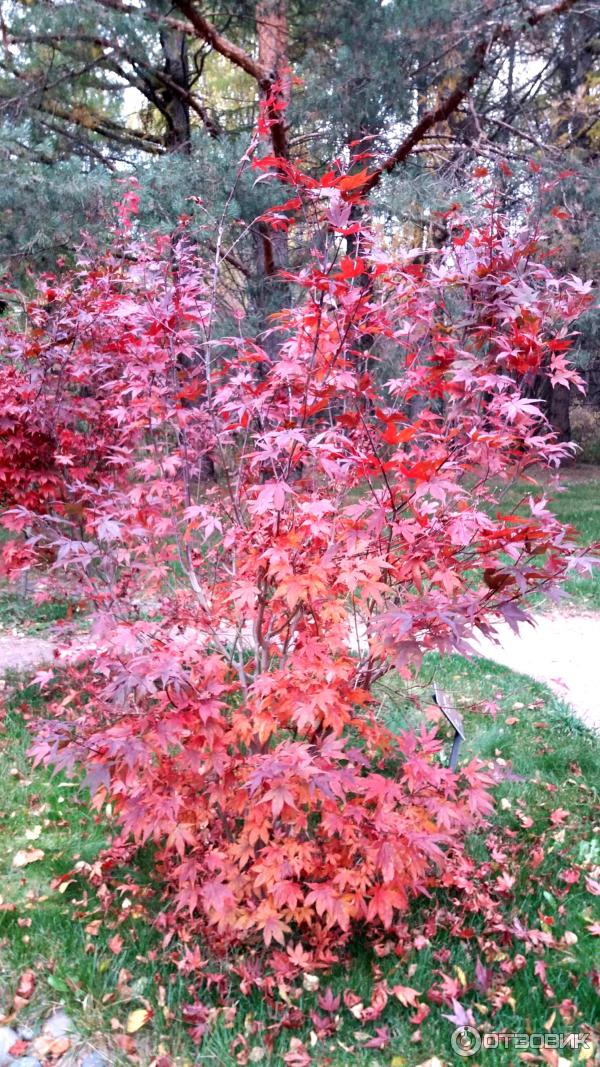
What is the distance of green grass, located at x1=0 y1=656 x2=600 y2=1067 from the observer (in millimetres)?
2238

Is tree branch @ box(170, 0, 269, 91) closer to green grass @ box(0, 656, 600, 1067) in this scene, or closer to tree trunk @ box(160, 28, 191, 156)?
tree trunk @ box(160, 28, 191, 156)

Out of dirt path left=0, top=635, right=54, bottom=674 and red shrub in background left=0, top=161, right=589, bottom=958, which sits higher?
red shrub in background left=0, top=161, right=589, bottom=958

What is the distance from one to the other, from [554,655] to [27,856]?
3873 mm

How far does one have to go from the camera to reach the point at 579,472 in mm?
15453

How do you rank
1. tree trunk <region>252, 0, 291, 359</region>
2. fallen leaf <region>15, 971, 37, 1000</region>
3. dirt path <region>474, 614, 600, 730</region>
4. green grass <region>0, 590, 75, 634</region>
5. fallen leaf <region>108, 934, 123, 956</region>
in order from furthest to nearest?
tree trunk <region>252, 0, 291, 359</region>
green grass <region>0, 590, 75, 634</region>
dirt path <region>474, 614, 600, 730</region>
fallen leaf <region>108, 934, 123, 956</region>
fallen leaf <region>15, 971, 37, 1000</region>

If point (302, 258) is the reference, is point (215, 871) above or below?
below

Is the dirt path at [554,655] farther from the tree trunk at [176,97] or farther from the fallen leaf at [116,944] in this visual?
the tree trunk at [176,97]

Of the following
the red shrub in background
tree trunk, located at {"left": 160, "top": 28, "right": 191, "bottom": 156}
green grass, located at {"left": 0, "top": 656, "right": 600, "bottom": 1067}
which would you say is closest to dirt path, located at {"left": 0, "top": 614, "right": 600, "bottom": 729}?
green grass, located at {"left": 0, "top": 656, "right": 600, "bottom": 1067}

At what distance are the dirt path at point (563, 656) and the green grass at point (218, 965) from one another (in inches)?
36.8

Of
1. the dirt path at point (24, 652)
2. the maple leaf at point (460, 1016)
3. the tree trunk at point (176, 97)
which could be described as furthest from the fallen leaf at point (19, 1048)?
the tree trunk at point (176, 97)

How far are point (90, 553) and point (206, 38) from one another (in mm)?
6692

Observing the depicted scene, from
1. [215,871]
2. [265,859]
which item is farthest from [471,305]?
[215,871]

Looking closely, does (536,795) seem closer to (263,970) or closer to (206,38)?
(263,970)

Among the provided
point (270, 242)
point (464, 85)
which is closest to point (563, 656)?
point (270, 242)
